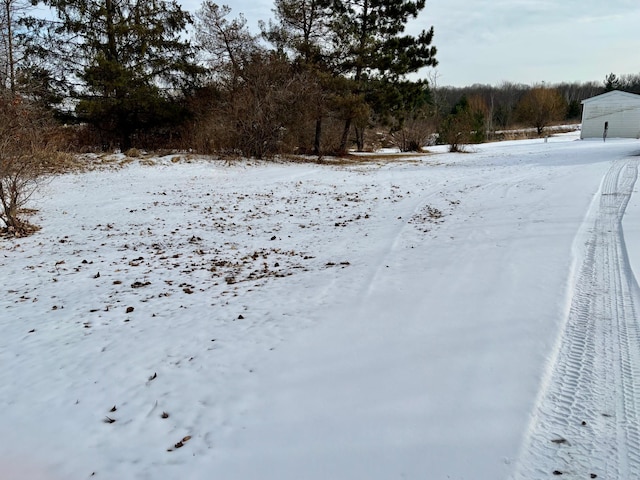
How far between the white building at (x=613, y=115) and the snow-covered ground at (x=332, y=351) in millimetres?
31549

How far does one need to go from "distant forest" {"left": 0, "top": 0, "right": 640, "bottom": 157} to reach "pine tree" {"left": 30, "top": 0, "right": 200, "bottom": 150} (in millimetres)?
44

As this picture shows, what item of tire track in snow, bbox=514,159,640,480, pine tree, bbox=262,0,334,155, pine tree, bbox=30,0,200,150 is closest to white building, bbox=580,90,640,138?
pine tree, bbox=262,0,334,155

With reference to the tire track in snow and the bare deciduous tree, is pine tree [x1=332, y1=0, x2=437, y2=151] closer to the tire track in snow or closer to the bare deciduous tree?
the tire track in snow

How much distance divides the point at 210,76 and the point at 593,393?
2093 centimetres

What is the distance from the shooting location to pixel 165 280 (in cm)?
553

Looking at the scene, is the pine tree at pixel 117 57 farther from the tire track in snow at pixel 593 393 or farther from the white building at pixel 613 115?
the white building at pixel 613 115

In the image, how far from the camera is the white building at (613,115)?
32.1 meters

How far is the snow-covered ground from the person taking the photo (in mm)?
2393

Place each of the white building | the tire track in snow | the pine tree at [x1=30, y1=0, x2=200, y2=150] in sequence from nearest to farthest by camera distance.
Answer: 1. the tire track in snow
2. the pine tree at [x1=30, y1=0, x2=200, y2=150]
3. the white building

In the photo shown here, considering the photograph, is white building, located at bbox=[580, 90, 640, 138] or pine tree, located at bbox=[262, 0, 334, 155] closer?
pine tree, located at bbox=[262, 0, 334, 155]

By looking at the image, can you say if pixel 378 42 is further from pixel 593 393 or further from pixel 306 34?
pixel 593 393

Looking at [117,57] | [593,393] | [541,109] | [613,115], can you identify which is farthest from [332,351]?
[541,109]

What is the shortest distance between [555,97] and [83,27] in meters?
54.3

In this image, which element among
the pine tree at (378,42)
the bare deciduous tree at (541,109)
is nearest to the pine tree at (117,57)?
the pine tree at (378,42)
